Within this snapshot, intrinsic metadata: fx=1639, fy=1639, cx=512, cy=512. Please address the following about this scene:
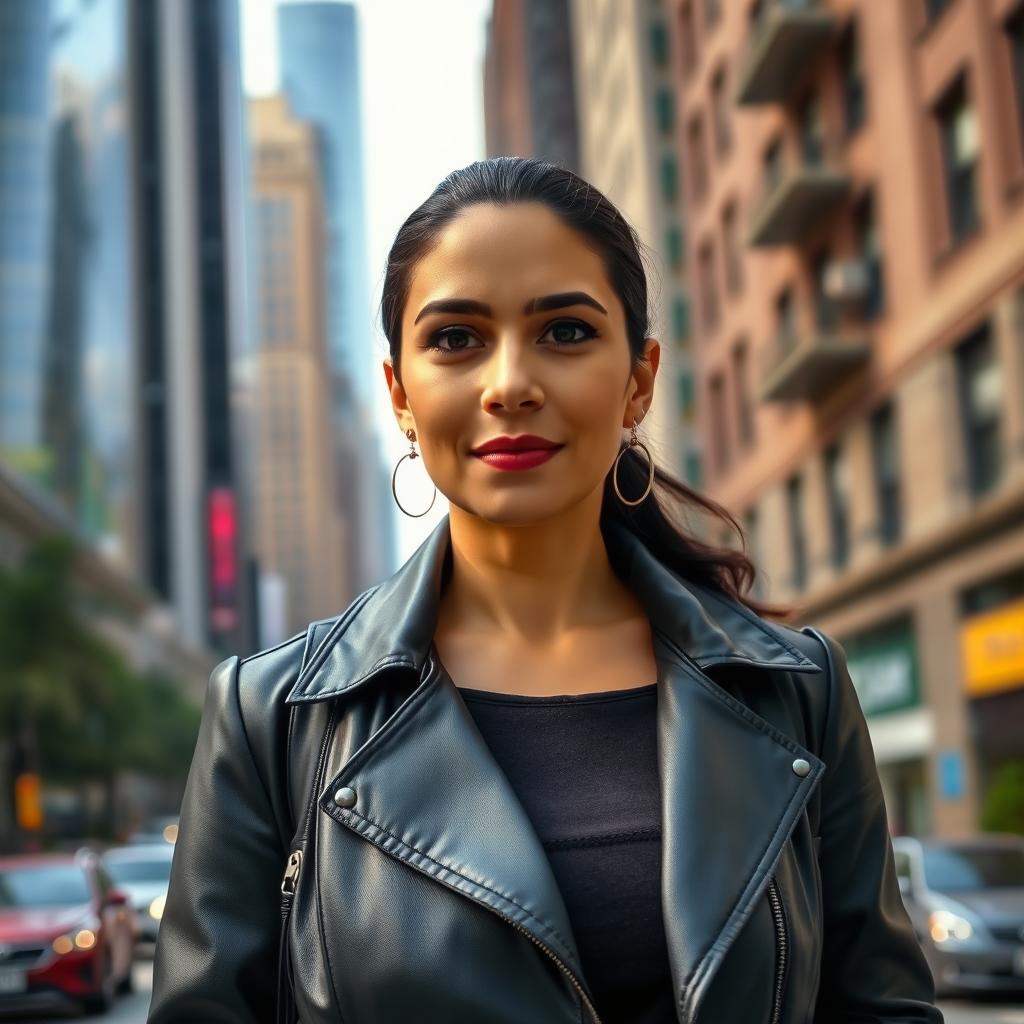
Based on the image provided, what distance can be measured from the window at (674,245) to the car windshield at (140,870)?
3790 cm

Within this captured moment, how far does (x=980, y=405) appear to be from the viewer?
2330cm

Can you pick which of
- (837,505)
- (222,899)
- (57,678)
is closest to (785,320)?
(837,505)

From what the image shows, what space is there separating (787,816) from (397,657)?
1.96 feet

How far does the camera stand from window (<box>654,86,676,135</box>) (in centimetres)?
5662

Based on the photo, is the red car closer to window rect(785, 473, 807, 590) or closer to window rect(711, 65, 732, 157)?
window rect(785, 473, 807, 590)

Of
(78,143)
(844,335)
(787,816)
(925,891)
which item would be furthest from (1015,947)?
(78,143)

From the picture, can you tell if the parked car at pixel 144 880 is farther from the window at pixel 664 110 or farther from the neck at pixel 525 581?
the window at pixel 664 110

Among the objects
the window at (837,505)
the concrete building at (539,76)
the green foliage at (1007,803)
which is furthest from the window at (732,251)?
the concrete building at (539,76)

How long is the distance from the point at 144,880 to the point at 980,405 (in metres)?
13.2

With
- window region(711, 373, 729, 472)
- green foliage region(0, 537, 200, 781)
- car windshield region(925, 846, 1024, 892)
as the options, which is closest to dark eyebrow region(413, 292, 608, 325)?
car windshield region(925, 846, 1024, 892)

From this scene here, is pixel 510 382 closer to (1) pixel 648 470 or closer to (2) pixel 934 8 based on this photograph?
(1) pixel 648 470

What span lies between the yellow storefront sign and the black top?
20.4m

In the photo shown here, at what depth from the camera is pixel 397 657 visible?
2373mm

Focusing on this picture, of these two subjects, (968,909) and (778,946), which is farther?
(968,909)
